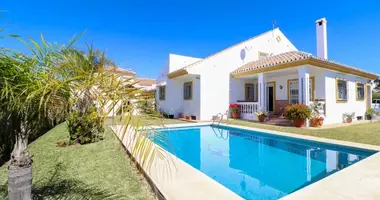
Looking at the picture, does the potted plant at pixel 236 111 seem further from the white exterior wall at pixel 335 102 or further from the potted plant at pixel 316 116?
the white exterior wall at pixel 335 102

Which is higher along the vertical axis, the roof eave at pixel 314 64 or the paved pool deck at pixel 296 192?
the roof eave at pixel 314 64

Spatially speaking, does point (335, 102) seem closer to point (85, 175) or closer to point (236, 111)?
point (236, 111)

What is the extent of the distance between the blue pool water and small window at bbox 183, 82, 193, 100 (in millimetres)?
8574

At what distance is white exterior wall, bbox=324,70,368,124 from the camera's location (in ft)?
49.3

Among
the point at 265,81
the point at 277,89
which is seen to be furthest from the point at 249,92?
the point at 265,81

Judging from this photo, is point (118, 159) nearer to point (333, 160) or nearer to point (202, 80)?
point (333, 160)

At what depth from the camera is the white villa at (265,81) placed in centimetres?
1509

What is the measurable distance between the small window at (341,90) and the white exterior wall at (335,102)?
0.42 meters

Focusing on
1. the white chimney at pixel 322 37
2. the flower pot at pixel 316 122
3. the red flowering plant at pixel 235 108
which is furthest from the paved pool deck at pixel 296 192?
the white chimney at pixel 322 37

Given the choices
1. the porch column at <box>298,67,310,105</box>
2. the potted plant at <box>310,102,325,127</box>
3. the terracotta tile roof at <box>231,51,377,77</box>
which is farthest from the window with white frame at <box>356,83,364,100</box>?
the porch column at <box>298,67,310,105</box>

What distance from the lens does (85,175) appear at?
5.05m

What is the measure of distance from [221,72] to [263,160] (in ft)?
41.4

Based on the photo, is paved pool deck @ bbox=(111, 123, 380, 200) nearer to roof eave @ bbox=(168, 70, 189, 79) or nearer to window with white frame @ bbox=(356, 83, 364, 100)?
roof eave @ bbox=(168, 70, 189, 79)

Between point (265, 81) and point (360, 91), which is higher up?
point (265, 81)
